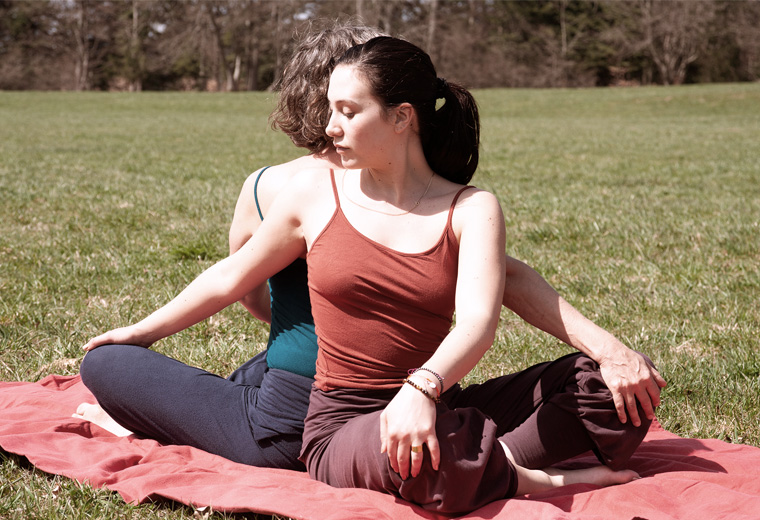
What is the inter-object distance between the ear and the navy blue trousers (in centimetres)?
91

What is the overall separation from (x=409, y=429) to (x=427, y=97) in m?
0.99

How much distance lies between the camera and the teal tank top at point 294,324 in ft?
8.86

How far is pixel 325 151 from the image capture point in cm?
294

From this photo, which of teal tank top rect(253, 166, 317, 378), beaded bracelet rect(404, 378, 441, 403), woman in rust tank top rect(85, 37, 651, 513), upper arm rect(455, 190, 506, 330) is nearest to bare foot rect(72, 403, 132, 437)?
teal tank top rect(253, 166, 317, 378)

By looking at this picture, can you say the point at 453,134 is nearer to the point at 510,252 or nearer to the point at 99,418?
the point at 99,418

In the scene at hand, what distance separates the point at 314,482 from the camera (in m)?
2.50

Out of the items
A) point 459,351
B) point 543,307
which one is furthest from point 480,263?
point 543,307

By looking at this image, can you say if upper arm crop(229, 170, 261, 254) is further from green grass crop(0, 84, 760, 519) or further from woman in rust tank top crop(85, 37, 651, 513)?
green grass crop(0, 84, 760, 519)

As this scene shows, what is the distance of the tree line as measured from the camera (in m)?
49.2

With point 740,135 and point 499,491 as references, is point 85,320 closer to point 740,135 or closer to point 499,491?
point 499,491

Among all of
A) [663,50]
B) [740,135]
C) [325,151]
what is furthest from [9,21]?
Result: [325,151]

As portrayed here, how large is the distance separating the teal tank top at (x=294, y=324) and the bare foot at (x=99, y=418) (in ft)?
2.13

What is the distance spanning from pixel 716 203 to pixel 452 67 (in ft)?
142

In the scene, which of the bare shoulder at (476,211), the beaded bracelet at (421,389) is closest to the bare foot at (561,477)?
the beaded bracelet at (421,389)
